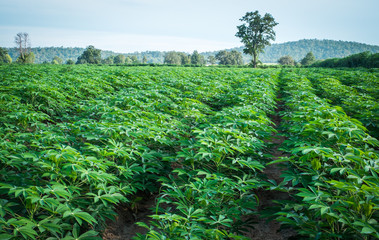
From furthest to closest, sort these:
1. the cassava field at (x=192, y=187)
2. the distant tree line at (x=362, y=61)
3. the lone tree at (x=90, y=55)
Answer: the lone tree at (x=90, y=55)
the distant tree line at (x=362, y=61)
the cassava field at (x=192, y=187)

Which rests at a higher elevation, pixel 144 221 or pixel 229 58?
pixel 229 58

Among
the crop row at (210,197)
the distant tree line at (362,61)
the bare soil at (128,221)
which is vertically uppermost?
the distant tree line at (362,61)

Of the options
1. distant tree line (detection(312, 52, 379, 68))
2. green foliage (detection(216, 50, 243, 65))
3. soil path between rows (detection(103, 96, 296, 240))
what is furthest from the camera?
green foliage (detection(216, 50, 243, 65))

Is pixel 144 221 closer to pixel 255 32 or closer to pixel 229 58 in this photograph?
pixel 255 32

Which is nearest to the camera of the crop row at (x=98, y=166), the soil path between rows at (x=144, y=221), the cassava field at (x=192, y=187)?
the cassava field at (x=192, y=187)

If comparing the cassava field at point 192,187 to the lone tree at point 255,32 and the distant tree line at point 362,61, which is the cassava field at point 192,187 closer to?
the distant tree line at point 362,61

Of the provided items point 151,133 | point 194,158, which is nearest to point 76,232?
point 194,158

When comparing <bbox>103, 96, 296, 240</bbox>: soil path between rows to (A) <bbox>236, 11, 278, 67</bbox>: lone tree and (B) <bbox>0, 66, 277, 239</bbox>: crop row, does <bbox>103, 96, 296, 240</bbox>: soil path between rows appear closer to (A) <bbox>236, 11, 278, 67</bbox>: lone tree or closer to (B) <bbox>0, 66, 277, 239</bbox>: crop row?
(B) <bbox>0, 66, 277, 239</bbox>: crop row

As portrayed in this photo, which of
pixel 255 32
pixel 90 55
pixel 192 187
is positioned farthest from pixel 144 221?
pixel 90 55

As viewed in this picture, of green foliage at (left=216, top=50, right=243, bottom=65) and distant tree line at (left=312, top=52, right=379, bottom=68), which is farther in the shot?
green foliage at (left=216, top=50, right=243, bottom=65)

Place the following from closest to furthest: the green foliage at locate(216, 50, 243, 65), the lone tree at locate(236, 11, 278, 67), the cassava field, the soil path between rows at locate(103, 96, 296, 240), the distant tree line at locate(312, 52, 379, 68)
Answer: the cassava field → the soil path between rows at locate(103, 96, 296, 240) → the distant tree line at locate(312, 52, 379, 68) → the lone tree at locate(236, 11, 278, 67) → the green foliage at locate(216, 50, 243, 65)

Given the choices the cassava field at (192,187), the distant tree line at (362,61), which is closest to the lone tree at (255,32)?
the distant tree line at (362,61)

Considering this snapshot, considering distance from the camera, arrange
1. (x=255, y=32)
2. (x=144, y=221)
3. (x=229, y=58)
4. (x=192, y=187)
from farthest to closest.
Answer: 1. (x=229, y=58)
2. (x=255, y=32)
3. (x=144, y=221)
4. (x=192, y=187)

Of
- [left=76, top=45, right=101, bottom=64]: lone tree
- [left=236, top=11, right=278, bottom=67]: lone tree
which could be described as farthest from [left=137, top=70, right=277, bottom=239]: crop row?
[left=76, top=45, right=101, bottom=64]: lone tree
